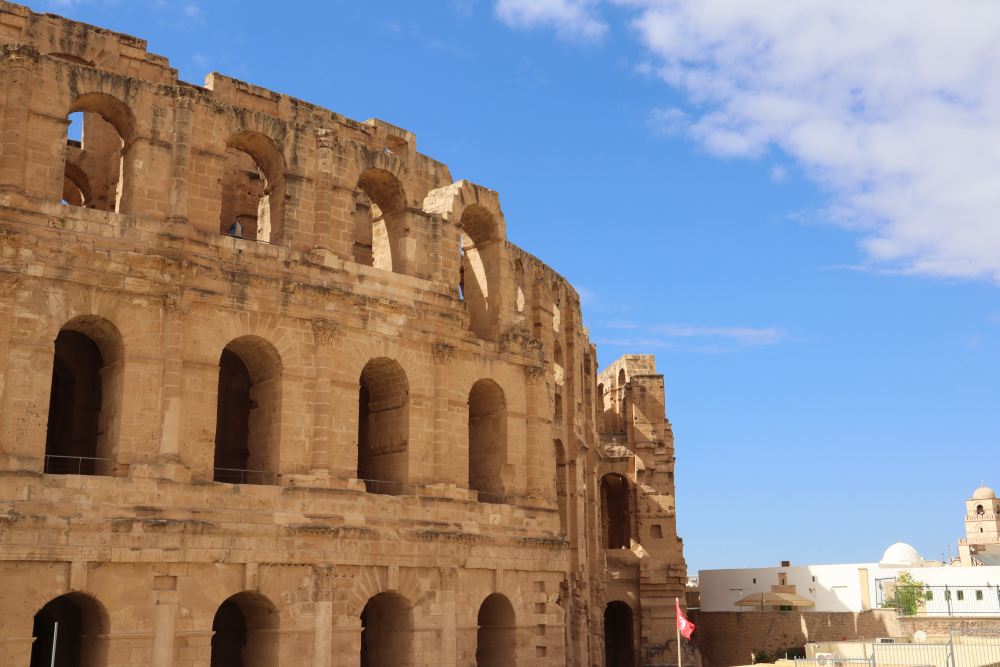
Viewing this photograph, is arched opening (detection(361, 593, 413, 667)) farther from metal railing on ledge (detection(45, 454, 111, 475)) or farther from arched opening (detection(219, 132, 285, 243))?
arched opening (detection(219, 132, 285, 243))

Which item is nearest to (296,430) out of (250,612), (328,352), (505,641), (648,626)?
(328,352)

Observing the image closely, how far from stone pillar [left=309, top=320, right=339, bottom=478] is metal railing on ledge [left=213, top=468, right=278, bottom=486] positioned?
35.7 inches

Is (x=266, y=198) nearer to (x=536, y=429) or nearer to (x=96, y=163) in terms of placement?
(x=96, y=163)

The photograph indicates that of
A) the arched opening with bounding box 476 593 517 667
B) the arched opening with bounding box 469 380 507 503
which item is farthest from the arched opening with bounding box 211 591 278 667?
the arched opening with bounding box 469 380 507 503

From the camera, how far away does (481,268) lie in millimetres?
30891

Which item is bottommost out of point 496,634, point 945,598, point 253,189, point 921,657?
point 921,657

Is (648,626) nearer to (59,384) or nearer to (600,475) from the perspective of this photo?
(600,475)

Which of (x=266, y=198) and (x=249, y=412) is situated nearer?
(x=249, y=412)

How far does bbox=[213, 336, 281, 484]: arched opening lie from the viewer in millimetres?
24000

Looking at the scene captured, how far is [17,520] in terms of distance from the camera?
19844mm

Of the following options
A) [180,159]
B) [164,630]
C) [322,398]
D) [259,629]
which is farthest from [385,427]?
[180,159]

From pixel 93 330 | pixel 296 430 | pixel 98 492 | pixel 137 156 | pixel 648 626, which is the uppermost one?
pixel 137 156

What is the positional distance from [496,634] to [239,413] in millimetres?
8627

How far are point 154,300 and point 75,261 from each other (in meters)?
1.70
